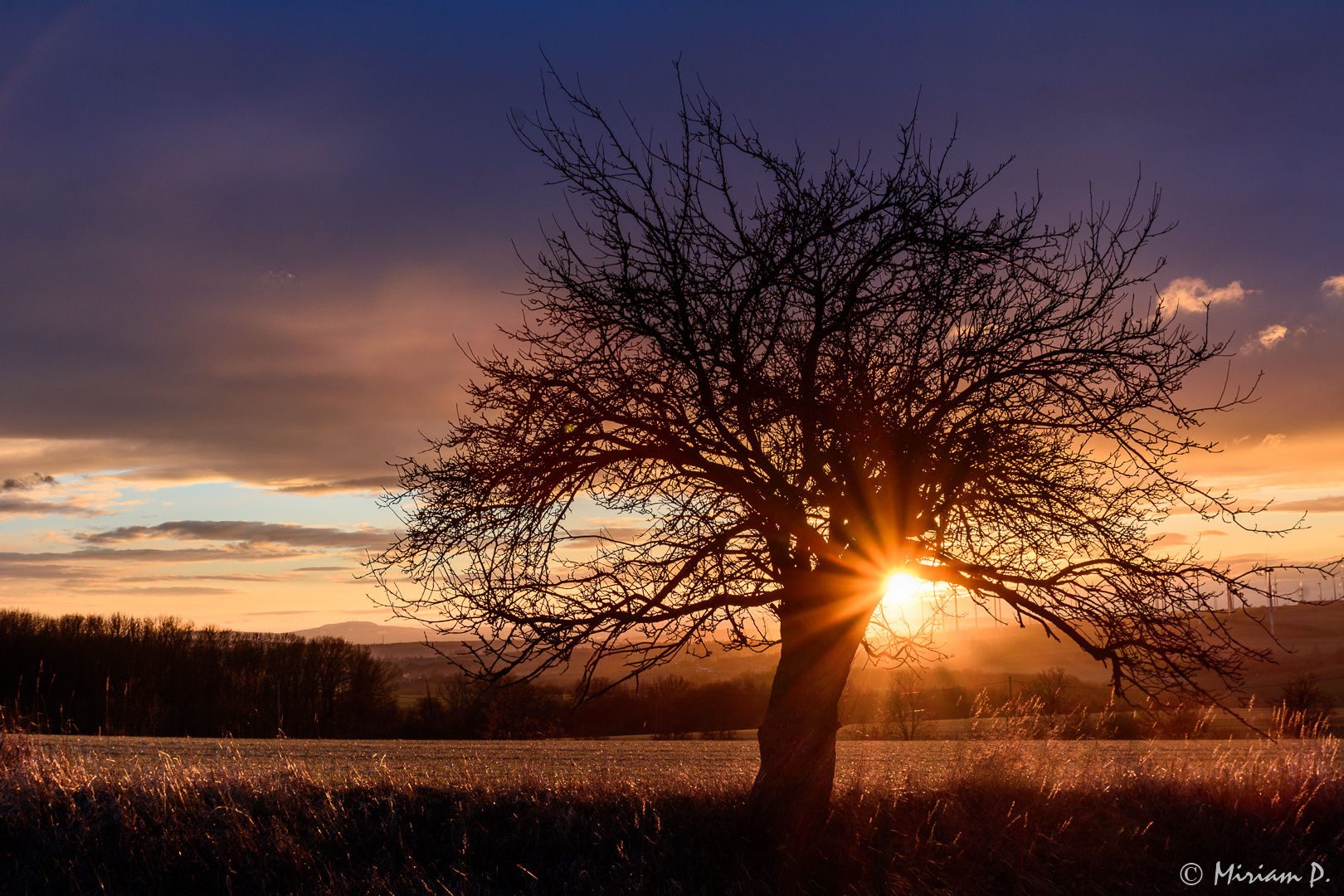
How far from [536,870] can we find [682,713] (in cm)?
5054

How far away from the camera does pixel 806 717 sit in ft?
25.4

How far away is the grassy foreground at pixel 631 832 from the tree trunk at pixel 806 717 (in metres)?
0.32

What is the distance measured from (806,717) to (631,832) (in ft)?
6.58

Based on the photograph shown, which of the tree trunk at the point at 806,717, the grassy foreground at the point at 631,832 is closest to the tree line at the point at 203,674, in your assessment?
the grassy foreground at the point at 631,832

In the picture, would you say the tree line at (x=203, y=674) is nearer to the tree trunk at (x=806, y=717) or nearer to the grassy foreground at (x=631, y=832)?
the grassy foreground at (x=631, y=832)

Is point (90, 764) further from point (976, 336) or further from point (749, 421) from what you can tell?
point (976, 336)

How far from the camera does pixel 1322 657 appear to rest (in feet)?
268

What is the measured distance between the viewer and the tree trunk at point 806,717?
7.58 m

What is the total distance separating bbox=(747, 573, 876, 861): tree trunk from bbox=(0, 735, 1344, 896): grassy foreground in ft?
1.06

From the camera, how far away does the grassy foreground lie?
725cm

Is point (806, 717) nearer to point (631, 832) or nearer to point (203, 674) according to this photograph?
point (631, 832)

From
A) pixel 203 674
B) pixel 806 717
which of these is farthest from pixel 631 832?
pixel 203 674

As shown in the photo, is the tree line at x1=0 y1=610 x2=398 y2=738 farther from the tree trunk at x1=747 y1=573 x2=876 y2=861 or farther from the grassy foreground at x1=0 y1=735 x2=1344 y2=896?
the tree trunk at x1=747 y1=573 x2=876 y2=861

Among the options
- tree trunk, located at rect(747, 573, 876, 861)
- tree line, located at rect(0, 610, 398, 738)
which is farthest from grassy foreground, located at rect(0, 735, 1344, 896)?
tree line, located at rect(0, 610, 398, 738)
